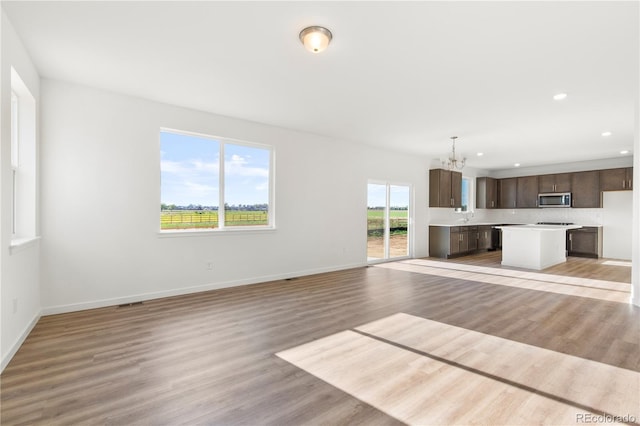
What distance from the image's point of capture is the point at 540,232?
6.66 m

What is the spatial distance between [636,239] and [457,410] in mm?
3818

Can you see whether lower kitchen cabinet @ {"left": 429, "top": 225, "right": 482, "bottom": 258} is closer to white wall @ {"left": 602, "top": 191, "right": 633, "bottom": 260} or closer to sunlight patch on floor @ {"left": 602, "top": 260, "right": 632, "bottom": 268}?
sunlight patch on floor @ {"left": 602, "top": 260, "right": 632, "bottom": 268}

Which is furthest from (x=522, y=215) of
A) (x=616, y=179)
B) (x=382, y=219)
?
(x=382, y=219)

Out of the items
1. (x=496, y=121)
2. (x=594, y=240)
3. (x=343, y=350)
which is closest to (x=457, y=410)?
(x=343, y=350)

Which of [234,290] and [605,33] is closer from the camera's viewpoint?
[605,33]

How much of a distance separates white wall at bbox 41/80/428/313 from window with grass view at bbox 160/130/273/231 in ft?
0.59

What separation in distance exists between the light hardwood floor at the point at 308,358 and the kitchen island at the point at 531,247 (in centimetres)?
241

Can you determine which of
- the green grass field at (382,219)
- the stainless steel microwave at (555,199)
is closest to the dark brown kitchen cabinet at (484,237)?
the stainless steel microwave at (555,199)

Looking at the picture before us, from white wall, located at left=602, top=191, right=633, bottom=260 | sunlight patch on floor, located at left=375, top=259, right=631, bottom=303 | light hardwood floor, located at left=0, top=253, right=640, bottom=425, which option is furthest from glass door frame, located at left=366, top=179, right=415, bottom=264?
white wall, located at left=602, top=191, right=633, bottom=260

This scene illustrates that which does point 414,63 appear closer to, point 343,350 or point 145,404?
point 343,350

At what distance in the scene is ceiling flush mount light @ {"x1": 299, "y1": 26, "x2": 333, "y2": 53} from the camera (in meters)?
2.58

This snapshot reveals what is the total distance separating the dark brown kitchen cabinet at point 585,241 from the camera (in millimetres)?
8398

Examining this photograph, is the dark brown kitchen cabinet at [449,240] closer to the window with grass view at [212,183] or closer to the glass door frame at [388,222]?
the glass door frame at [388,222]

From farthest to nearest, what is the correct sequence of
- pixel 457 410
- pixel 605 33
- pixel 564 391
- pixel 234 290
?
pixel 234 290 → pixel 605 33 → pixel 564 391 → pixel 457 410
